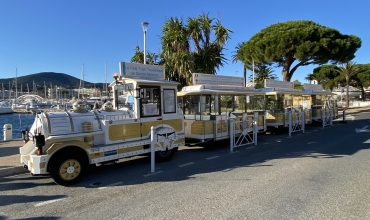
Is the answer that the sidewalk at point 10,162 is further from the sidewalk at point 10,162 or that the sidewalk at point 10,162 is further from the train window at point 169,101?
the train window at point 169,101

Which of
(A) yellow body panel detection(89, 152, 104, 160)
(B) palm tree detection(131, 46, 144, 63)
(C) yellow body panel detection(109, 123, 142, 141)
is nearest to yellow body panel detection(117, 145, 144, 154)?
(C) yellow body panel detection(109, 123, 142, 141)

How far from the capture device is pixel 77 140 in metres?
5.81

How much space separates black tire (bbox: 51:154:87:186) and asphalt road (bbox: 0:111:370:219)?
7.9 inches

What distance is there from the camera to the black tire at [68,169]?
5.38m

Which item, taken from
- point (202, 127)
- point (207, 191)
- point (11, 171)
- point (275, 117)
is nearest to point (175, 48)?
point (275, 117)

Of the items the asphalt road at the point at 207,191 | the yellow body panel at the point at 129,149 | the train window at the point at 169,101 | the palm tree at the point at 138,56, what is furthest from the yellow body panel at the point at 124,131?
the palm tree at the point at 138,56

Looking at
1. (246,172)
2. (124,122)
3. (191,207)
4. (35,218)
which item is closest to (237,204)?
(191,207)

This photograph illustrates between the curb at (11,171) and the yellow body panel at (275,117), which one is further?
the yellow body panel at (275,117)

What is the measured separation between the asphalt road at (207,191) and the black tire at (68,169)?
0.66ft

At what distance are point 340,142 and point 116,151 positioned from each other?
353 inches

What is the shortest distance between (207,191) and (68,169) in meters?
2.91

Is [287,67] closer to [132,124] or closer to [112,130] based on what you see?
[132,124]

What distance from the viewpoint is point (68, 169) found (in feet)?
18.2

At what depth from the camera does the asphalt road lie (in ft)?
13.4
